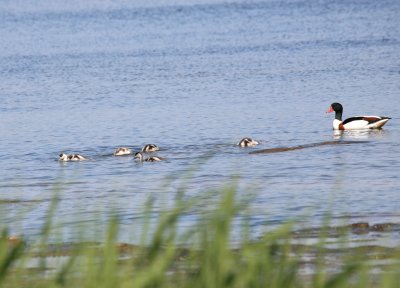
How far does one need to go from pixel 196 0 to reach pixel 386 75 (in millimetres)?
52585

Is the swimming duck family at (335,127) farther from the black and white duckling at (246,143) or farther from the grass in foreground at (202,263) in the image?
the grass in foreground at (202,263)

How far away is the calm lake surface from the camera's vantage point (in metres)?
14.3

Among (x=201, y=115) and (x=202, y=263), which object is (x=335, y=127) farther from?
(x=202, y=263)

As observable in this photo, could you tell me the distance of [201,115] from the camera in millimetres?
26047

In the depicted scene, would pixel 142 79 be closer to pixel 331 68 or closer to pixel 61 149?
pixel 331 68

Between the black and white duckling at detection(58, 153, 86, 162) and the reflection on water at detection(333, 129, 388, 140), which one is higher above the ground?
the reflection on water at detection(333, 129, 388, 140)

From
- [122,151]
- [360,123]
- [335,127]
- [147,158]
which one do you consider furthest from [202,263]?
[335,127]

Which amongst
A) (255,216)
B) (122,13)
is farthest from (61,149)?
(122,13)

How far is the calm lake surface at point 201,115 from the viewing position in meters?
14.3

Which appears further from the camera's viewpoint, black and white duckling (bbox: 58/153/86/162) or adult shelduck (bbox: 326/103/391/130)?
adult shelduck (bbox: 326/103/391/130)

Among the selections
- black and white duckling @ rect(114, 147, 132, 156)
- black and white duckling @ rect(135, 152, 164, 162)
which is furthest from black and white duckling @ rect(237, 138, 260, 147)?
black and white duckling @ rect(114, 147, 132, 156)

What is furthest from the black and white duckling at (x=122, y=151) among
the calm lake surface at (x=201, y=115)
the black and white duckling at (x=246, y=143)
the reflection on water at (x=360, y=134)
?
the reflection on water at (x=360, y=134)

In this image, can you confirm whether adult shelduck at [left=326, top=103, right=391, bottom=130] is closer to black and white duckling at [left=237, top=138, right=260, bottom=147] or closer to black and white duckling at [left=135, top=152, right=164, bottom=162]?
black and white duckling at [left=237, top=138, right=260, bottom=147]

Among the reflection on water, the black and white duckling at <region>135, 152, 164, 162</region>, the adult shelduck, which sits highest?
the adult shelduck
